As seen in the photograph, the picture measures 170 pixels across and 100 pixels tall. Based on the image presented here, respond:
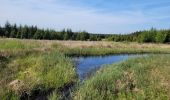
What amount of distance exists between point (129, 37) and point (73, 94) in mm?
83543

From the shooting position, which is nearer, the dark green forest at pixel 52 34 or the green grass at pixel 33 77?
the green grass at pixel 33 77

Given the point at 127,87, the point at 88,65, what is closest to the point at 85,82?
the point at 127,87

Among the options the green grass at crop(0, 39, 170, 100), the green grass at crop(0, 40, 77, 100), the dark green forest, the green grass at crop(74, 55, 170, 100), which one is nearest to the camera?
the green grass at crop(74, 55, 170, 100)

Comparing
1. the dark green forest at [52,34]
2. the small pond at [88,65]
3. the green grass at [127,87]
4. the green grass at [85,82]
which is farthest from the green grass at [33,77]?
the dark green forest at [52,34]

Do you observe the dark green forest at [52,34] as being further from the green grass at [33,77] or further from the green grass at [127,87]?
the green grass at [127,87]

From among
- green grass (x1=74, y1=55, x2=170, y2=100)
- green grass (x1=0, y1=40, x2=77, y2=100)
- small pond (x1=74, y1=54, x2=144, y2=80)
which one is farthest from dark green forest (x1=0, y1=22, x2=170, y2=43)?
green grass (x1=74, y1=55, x2=170, y2=100)

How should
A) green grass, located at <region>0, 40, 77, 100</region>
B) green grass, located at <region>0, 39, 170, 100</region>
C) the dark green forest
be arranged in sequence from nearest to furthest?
green grass, located at <region>0, 39, 170, 100</region>
green grass, located at <region>0, 40, 77, 100</region>
the dark green forest

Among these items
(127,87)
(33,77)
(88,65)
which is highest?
(33,77)

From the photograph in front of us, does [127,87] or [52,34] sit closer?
[127,87]

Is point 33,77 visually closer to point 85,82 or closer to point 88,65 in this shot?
point 85,82

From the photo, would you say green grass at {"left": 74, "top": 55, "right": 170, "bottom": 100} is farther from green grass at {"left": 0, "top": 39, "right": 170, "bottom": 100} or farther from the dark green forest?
the dark green forest

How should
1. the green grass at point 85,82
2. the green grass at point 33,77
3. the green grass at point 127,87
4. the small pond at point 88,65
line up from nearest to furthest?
the green grass at point 127,87, the green grass at point 85,82, the green grass at point 33,77, the small pond at point 88,65

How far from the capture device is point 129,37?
9738 cm

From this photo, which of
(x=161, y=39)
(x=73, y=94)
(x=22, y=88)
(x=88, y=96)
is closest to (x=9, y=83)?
(x=22, y=88)
